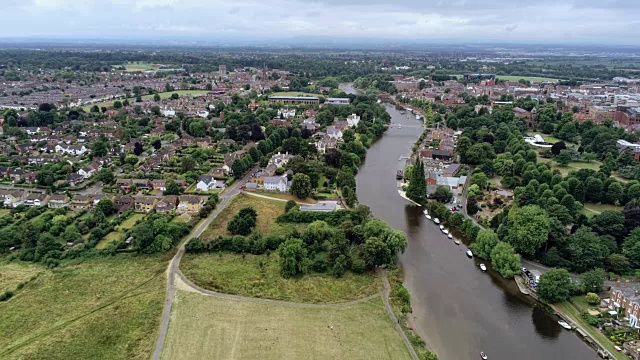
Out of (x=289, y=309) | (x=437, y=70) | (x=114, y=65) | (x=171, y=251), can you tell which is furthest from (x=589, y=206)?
(x=114, y=65)

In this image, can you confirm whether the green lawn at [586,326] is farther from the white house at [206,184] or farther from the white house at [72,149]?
the white house at [72,149]

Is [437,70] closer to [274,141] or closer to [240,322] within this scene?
[274,141]

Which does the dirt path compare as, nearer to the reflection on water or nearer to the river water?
the river water

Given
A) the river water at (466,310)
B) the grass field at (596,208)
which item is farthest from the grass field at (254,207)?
the grass field at (596,208)

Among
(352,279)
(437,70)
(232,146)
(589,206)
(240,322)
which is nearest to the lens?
(240,322)

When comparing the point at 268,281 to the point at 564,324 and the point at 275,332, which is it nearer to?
the point at 275,332

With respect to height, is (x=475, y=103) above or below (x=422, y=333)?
above

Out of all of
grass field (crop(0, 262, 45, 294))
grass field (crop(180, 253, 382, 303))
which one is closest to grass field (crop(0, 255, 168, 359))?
grass field (crop(0, 262, 45, 294))
